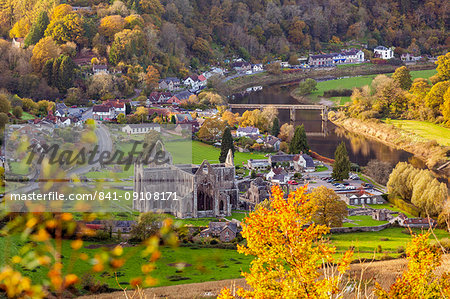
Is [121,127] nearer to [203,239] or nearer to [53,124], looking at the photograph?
[53,124]

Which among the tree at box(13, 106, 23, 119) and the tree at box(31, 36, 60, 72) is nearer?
the tree at box(13, 106, 23, 119)

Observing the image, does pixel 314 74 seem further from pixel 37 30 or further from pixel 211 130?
pixel 211 130

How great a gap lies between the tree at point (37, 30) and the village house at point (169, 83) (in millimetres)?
13846

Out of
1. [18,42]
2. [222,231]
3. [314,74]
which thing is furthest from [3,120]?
[314,74]

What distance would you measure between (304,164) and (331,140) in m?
10.8

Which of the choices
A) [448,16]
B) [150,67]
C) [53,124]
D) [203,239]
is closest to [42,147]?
[203,239]

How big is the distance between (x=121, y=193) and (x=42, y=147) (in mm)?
4407

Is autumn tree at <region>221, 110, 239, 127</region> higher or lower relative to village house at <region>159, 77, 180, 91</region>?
lower

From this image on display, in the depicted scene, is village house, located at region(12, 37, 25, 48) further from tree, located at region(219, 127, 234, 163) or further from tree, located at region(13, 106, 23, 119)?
tree, located at region(219, 127, 234, 163)

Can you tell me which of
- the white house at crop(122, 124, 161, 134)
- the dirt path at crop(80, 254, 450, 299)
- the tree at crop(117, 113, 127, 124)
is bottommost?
the dirt path at crop(80, 254, 450, 299)

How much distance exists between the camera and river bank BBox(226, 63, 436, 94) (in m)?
76.8

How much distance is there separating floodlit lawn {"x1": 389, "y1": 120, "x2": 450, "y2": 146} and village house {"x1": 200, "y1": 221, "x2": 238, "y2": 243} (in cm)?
2470

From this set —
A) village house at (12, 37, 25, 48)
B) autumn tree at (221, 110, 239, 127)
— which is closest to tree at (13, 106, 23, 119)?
autumn tree at (221, 110, 239, 127)

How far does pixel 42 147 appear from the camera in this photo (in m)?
30.2
